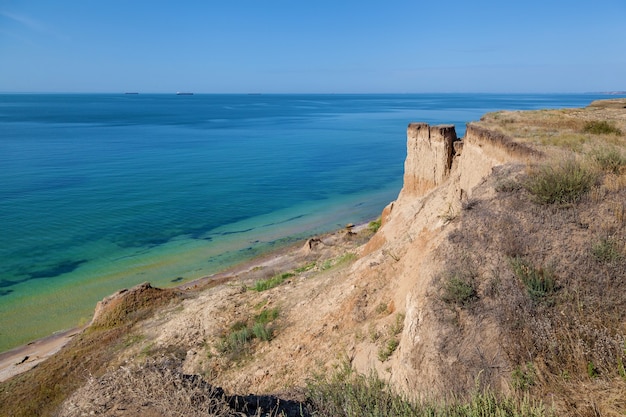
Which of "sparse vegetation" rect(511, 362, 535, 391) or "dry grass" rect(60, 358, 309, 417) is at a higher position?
"dry grass" rect(60, 358, 309, 417)

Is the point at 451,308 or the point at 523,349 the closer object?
the point at 523,349

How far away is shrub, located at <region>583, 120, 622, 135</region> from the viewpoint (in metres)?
13.6

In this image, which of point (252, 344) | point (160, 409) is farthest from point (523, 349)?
point (252, 344)

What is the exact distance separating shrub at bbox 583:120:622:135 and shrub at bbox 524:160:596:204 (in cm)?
686

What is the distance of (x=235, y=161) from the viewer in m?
51.4

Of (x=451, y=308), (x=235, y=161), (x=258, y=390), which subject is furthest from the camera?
(x=235, y=161)

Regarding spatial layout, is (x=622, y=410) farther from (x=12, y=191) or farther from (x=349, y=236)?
(x=12, y=191)

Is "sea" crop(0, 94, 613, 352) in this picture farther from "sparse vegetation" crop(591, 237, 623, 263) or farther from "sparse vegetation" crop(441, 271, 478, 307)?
"sparse vegetation" crop(591, 237, 623, 263)

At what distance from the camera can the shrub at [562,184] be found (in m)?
7.76

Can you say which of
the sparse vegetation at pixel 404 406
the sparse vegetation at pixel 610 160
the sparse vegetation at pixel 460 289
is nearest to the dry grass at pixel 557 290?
the sparse vegetation at pixel 460 289

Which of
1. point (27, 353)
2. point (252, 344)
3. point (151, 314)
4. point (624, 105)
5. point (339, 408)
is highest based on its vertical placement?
point (624, 105)

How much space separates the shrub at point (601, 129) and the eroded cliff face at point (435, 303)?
133 inches

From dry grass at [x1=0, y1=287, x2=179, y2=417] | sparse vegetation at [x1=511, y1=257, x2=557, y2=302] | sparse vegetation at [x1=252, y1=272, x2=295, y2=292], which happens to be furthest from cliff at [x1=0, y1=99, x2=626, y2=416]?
dry grass at [x1=0, y1=287, x2=179, y2=417]

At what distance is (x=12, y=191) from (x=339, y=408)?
39.4 m
